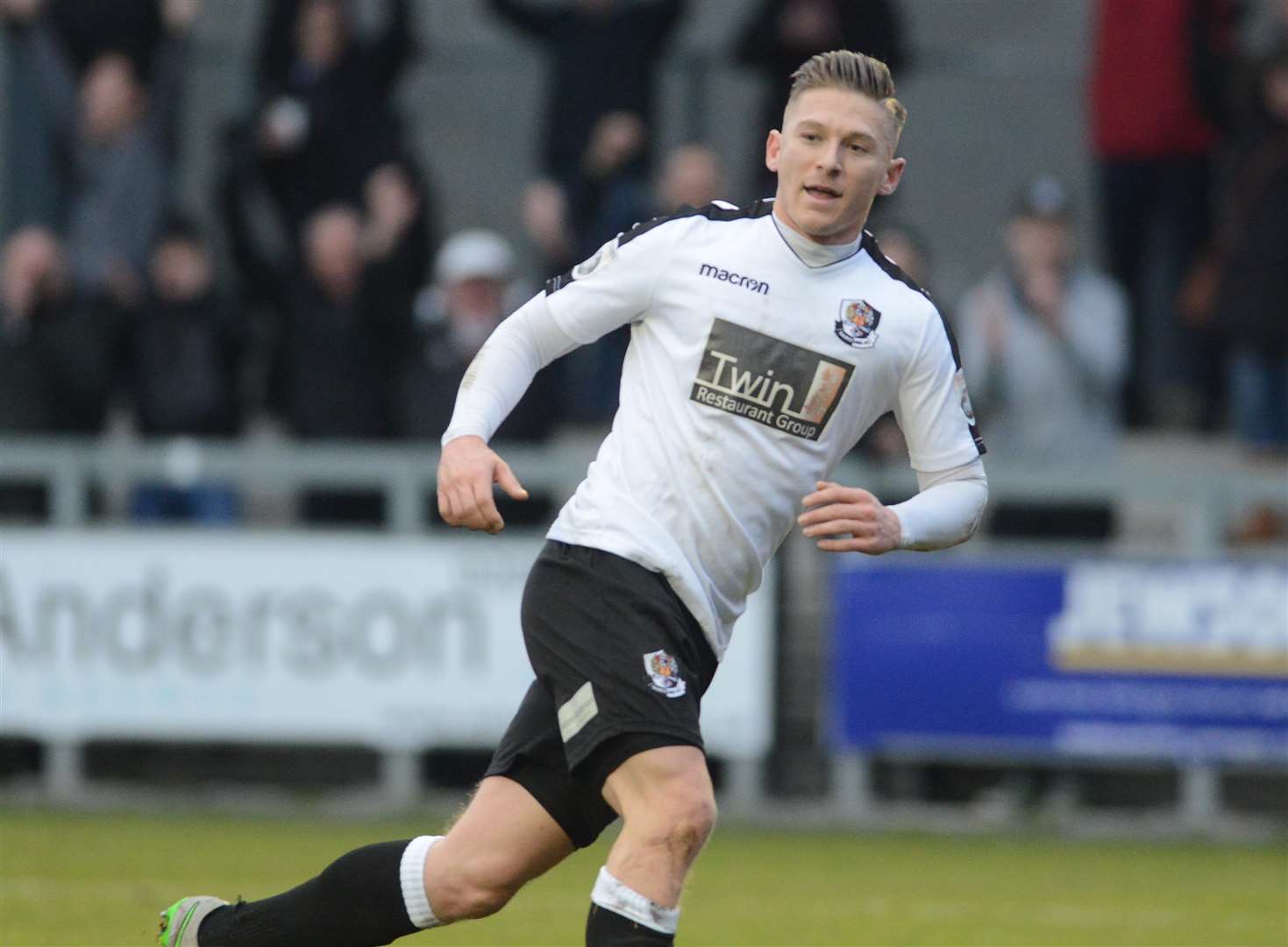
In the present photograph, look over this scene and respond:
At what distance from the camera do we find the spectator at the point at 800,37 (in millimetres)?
12539

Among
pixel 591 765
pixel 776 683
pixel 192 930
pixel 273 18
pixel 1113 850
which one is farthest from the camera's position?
pixel 273 18

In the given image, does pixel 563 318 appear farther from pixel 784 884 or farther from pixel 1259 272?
pixel 1259 272

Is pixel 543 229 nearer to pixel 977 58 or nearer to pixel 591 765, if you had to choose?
pixel 977 58

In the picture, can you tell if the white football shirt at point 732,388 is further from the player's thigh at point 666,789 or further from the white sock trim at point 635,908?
the white sock trim at point 635,908

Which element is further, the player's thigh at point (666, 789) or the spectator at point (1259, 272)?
the spectator at point (1259, 272)

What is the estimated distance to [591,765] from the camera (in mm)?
5234

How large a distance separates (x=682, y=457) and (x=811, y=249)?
0.55 metres

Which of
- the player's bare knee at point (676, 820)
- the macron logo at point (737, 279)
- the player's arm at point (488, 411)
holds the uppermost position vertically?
the macron logo at point (737, 279)

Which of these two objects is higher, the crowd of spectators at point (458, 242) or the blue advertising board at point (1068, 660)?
the crowd of spectators at point (458, 242)

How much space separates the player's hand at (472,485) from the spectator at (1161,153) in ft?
26.1

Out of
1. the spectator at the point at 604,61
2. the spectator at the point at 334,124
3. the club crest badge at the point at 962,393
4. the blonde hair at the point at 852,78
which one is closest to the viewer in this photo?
the blonde hair at the point at 852,78

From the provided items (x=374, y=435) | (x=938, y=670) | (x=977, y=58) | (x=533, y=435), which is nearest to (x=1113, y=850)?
(x=938, y=670)

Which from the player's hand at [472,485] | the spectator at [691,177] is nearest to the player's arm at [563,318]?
the player's hand at [472,485]

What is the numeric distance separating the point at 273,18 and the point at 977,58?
13.4 feet
